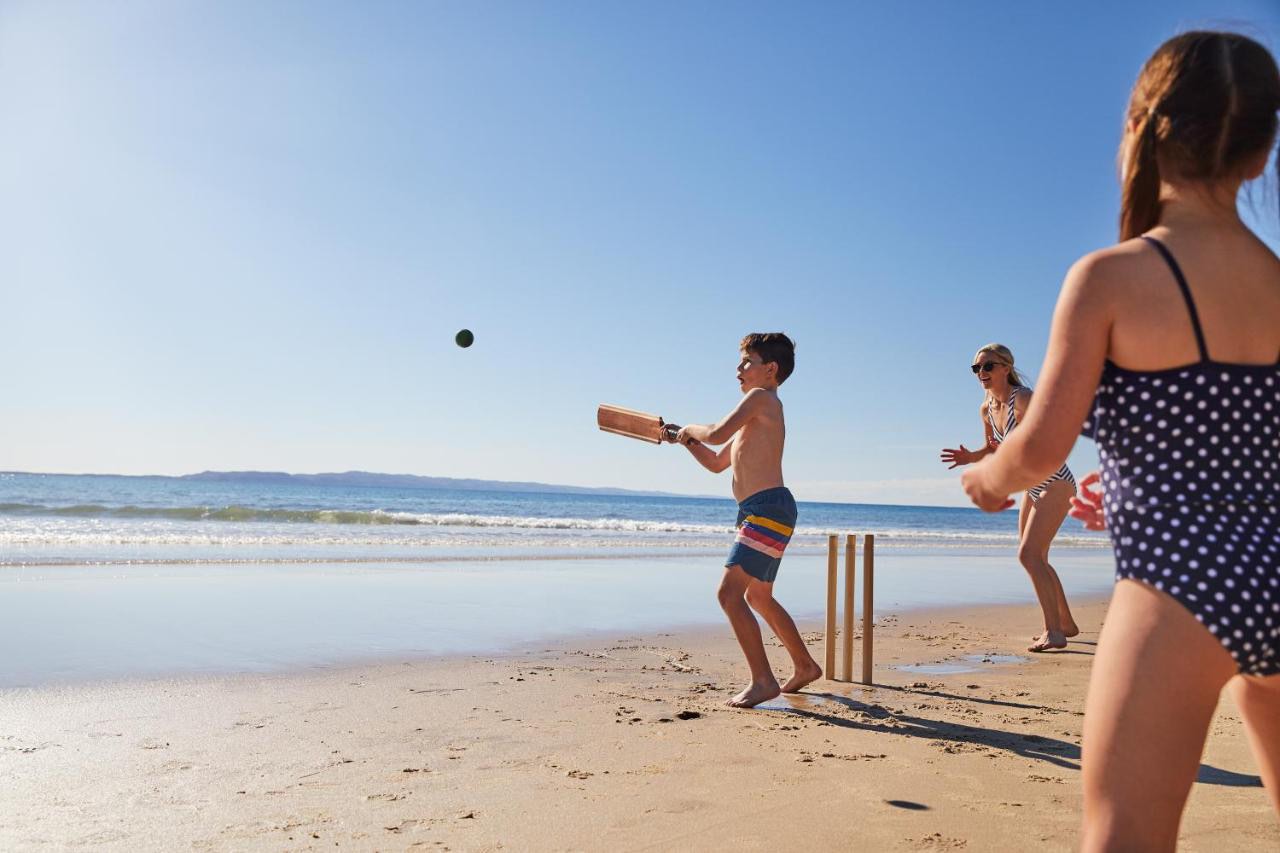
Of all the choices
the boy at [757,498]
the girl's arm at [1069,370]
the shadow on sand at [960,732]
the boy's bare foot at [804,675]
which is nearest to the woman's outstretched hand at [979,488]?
the girl's arm at [1069,370]

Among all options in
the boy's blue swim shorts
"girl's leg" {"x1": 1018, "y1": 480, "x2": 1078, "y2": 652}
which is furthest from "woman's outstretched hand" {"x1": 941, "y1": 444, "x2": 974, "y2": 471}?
"girl's leg" {"x1": 1018, "y1": 480, "x2": 1078, "y2": 652}

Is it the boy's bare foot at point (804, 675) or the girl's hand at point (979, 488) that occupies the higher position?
the girl's hand at point (979, 488)

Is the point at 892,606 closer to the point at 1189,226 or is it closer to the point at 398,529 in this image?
Answer: the point at 1189,226

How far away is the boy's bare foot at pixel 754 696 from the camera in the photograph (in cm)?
598

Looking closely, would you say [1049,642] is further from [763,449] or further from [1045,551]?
[763,449]

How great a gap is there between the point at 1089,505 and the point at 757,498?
3.98 metres

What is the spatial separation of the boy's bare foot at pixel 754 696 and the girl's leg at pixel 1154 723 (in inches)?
172

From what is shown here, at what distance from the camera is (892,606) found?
478 inches

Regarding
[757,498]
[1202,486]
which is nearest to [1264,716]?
[1202,486]

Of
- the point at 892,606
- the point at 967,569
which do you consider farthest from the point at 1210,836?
the point at 967,569

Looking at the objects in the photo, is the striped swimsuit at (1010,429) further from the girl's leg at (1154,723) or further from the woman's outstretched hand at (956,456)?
the girl's leg at (1154,723)

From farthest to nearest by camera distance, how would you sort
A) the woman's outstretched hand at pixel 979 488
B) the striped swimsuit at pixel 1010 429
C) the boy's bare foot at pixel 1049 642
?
1. the boy's bare foot at pixel 1049 642
2. the striped swimsuit at pixel 1010 429
3. the woman's outstretched hand at pixel 979 488

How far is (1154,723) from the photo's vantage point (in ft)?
5.39

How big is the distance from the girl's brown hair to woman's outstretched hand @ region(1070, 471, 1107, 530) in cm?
52
